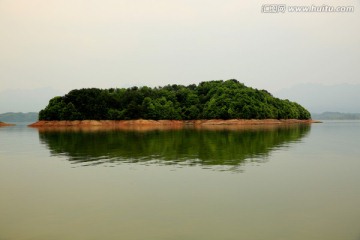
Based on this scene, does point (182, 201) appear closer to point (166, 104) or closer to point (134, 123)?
point (134, 123)

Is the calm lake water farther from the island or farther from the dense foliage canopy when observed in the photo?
the dense foliage canopy

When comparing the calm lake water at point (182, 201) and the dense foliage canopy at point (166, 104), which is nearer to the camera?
the calm lake water at point (182, 201)

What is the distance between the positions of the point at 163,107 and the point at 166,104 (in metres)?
2.72

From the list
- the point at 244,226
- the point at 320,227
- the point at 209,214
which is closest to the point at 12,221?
the point at 209,214

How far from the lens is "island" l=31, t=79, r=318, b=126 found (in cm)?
14338

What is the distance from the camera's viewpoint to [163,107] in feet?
Answer: 503

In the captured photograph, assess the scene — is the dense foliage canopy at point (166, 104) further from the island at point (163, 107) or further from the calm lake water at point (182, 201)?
the calm lake water at point (182, 201)

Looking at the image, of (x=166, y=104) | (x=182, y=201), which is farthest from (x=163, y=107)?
(x=182, y=201)

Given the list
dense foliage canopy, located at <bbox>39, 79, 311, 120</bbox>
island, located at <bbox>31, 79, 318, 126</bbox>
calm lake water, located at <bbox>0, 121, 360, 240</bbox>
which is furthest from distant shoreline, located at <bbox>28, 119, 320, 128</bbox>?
calm lake water, located at <bbox>0, 121, 360, 240</bbox>

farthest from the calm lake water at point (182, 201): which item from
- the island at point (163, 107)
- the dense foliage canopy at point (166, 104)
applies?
the dense foliage canopy at point (166, 104)

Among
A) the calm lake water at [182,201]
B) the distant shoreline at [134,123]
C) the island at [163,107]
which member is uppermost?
the island at [163,107]

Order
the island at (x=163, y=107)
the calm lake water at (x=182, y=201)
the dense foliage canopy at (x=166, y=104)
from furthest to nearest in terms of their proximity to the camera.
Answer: the dense foliage canopy at (x=166, y=104), the island at (x=163, y=107), the calm lake water at (x=182, y=201)

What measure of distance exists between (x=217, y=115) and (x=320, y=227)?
135872mm

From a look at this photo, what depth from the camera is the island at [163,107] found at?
470ft
